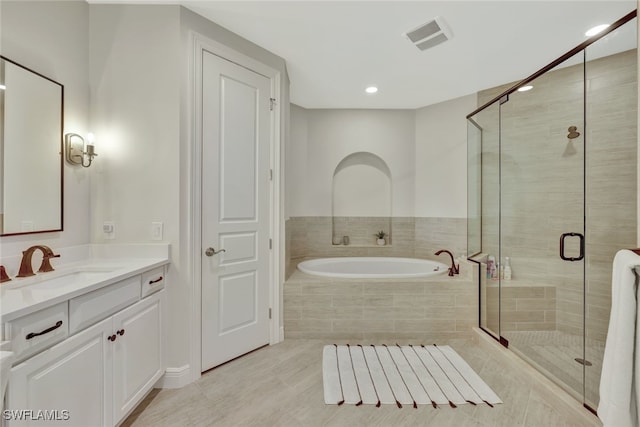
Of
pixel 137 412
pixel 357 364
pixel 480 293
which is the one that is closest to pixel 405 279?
pixel 480 293

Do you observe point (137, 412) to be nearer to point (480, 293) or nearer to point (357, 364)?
point (357, 364)

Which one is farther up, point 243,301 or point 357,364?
point 243,301

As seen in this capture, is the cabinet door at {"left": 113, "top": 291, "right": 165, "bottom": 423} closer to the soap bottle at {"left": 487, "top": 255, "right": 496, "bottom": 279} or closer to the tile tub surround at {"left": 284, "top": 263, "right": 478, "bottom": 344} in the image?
the tile tub surround at {"left": 284, "top": 263, "right": 478, "bottom": 344}

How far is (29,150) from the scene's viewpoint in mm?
1545

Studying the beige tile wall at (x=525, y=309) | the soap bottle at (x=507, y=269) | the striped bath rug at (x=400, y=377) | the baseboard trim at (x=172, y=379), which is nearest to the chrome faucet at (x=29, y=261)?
the baseboard trim at (x=172, y=379)

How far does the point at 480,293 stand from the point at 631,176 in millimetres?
1505

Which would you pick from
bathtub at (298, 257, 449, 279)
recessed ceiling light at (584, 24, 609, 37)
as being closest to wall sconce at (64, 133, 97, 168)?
bathtub at (298, 257, 449, 279)

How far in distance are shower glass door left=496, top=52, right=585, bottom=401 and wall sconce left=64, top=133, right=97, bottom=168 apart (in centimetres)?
322

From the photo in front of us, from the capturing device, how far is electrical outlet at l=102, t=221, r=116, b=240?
1.94 meters

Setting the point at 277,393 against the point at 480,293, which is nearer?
the point at 277,393

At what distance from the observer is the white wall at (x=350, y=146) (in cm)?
400

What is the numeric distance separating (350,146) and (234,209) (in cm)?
228

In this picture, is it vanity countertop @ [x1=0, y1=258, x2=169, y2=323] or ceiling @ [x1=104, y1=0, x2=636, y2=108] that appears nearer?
vanity countertop @ [x1=0, y1=258, x2=169, y2=323]

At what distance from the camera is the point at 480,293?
2.77 m
